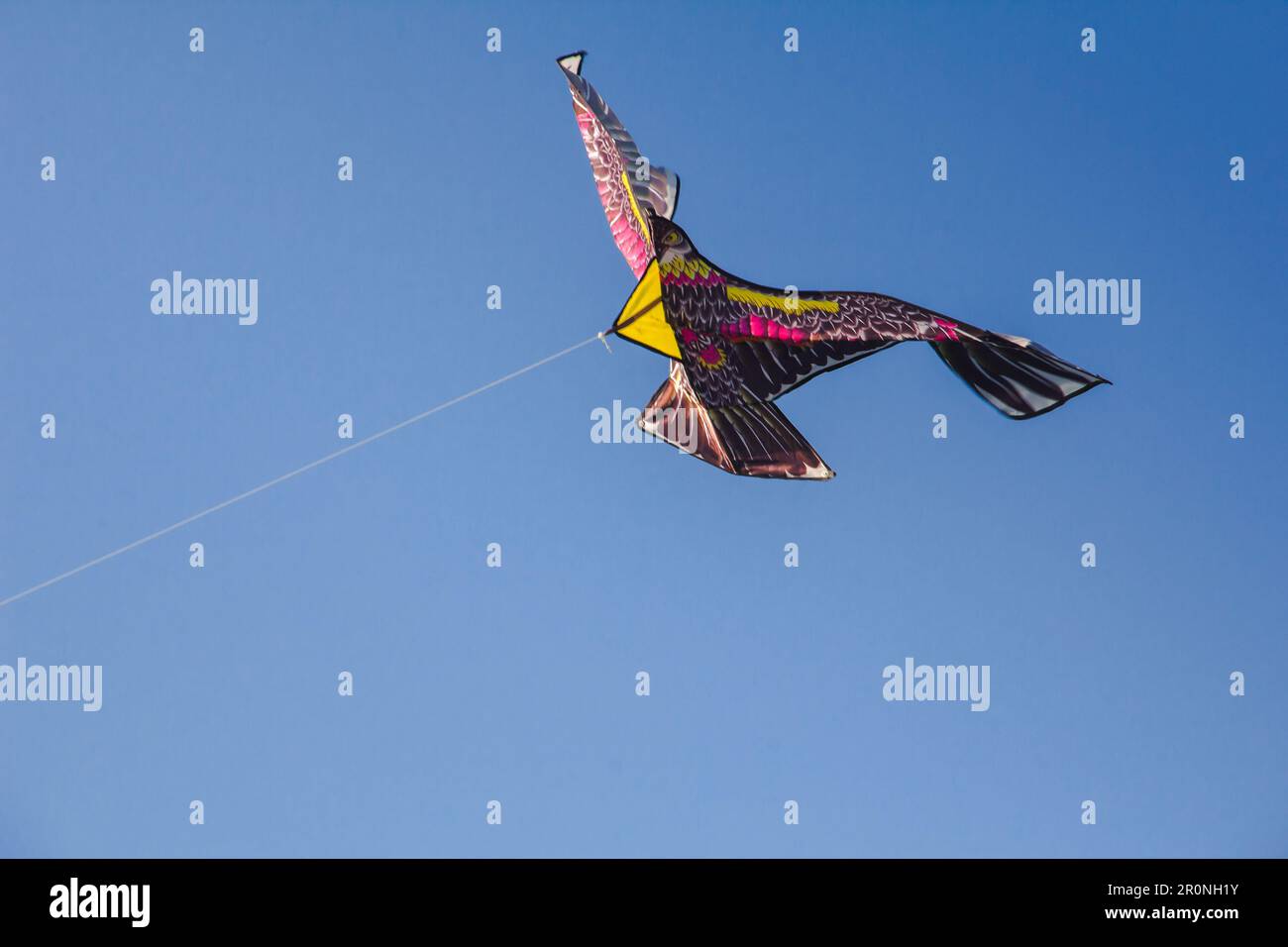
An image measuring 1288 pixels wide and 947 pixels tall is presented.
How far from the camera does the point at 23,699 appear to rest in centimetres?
625

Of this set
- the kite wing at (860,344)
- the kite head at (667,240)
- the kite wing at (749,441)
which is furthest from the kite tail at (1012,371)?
the kite head at (667,240)

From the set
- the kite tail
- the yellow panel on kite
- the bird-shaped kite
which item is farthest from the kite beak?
the kite tail

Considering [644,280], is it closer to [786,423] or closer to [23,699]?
[786,423]

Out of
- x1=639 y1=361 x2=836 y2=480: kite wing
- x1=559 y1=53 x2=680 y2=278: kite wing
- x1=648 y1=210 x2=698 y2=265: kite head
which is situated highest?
x1=559 y1=53 x2=680 y2=278: kite wing

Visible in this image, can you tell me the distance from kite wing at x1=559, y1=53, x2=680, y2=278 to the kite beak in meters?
0.27

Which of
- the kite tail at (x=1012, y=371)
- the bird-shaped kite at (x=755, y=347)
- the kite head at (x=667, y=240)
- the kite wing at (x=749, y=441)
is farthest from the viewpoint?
the kite tail at (x=1012, y=371)

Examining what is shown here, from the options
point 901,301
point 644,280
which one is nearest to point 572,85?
point 644,280

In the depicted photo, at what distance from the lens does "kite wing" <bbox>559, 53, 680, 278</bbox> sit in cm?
546

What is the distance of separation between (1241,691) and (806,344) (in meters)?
2.45

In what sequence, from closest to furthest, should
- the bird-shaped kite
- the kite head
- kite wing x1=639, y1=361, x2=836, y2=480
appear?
the kite head < the bird-shaped kite < kite wing x1=639, y1=361, x2=836, y2=480

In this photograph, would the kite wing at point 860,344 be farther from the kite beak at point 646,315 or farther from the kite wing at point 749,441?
the kite beak at point 646,315

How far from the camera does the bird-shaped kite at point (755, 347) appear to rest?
5.45 meters

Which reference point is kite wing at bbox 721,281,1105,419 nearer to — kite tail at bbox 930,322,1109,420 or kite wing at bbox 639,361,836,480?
kite tail at bbox 930,322,1109,420

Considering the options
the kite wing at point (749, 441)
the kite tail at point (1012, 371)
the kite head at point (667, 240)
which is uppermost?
the kite head at point (667, 240)
